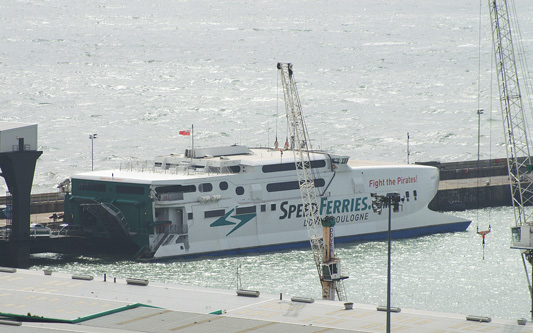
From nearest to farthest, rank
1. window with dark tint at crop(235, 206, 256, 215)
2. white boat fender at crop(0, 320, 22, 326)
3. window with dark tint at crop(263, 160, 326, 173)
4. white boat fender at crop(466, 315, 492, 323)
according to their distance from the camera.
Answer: white boat fender at crop(0, 320, 22, 326) → white boat fender at crop(466, 315, 492, 323) → window with dark tint at crop(235, 206, 256, 215) → window with dark tint at crop(263, 160, 326, 173)

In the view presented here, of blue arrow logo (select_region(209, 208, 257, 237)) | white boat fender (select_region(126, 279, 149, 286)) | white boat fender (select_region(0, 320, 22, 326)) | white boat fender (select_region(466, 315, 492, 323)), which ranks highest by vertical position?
blue arrow logo (select_region(209, 208, 257, 237))

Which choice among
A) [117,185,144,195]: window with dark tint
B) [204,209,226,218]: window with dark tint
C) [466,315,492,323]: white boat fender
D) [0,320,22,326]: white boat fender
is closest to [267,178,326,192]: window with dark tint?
[204,209,226,218]: window with dark tint

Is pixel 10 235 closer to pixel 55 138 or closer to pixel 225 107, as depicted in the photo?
pixel 55 138

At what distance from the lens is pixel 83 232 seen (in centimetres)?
8519

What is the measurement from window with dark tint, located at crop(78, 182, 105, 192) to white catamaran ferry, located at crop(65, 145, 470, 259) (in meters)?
0.08

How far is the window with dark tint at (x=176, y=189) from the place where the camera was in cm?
8370

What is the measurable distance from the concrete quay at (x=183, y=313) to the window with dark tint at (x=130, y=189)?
22.1 m

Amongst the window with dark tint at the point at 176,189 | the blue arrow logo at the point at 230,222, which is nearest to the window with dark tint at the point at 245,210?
the blue arrow logo at the point at 230,222

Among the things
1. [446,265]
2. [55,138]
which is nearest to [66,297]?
[446,265]

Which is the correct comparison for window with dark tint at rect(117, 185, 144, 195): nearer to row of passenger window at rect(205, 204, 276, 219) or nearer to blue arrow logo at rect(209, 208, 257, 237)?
row of passenger window at rect(205, 204, 276, 219)

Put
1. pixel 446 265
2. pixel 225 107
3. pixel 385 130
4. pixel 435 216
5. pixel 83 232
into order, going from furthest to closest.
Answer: pixel 225 107 → pixel 385 130 → pixel 435 216 → pixel 83 232 → pixel 446 265

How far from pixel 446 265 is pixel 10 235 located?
102ft

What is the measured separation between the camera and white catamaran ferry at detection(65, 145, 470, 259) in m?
83.9

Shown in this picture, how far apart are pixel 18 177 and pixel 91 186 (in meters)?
8.08
